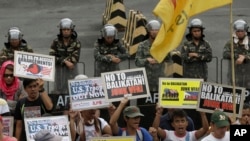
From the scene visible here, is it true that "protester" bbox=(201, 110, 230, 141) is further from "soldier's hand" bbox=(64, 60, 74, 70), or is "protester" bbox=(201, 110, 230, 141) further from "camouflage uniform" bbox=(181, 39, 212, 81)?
"soldier's hand" bbox=(64, 60, 74, 70)

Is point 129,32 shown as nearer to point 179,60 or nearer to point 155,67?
point 179,60

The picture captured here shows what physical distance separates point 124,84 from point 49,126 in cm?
136

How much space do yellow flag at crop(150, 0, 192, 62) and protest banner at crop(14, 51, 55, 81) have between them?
2089mm

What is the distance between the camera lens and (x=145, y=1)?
33.2 metres

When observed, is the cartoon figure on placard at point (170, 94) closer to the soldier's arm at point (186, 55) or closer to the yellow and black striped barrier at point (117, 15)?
the soldier's arm at point (186, 55)

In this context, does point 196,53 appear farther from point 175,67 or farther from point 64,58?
point 64,58

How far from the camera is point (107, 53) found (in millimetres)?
19344

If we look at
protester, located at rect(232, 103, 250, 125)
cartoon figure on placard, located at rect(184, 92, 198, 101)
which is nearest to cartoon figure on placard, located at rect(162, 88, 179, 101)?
cartoon figure on placard, located at rect(184, 92, 198, 101)

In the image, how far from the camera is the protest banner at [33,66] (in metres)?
16.3

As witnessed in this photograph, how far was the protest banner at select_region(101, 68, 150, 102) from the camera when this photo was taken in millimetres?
15641

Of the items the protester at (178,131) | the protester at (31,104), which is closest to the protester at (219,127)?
the protester at (178,131)

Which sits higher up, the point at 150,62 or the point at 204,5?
the point at 204,5

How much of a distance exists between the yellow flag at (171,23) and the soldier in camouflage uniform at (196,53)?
171 inches

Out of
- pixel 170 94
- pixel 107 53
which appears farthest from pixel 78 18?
pixel 170 94
